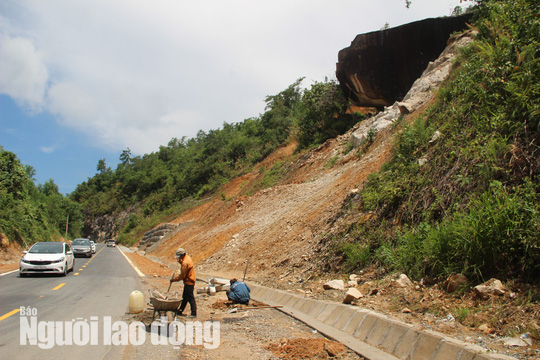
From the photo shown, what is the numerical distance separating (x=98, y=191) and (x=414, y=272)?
125 m

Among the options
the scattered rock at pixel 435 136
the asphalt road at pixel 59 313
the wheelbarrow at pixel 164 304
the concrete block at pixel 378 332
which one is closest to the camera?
the asphalt road at pixel 59 313

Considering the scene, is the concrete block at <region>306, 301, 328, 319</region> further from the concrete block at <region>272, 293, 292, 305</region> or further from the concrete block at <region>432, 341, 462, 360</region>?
the concrete block at <region>432, 341, 462, 360</region>

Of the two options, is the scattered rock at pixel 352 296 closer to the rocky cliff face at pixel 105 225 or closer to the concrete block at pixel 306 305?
the concrete block at pixel 306 305

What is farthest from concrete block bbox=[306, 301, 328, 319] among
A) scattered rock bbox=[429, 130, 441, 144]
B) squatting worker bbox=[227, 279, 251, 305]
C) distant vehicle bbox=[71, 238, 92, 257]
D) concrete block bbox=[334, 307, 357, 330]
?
distant vehicle bbox=[71, 238, 92, 257]

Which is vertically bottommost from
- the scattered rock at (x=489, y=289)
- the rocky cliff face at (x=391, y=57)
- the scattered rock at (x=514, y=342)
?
the scattered rock at (x=514, y=342)

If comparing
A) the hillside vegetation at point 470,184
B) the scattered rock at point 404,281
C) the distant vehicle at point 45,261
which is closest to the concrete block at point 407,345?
the hillside vegetation at point 470,184

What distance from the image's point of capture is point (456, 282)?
620 centimetres

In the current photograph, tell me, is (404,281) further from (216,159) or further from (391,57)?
(216,159)

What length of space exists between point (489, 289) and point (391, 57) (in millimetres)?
27017

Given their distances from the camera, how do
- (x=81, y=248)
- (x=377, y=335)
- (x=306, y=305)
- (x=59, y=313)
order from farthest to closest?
(x=81, y=248), (x=306, y=305), (x=59, y=313), (x=377, y=335)

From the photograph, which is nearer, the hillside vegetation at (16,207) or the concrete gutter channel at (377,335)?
the concrete gutter channel at (377,335)

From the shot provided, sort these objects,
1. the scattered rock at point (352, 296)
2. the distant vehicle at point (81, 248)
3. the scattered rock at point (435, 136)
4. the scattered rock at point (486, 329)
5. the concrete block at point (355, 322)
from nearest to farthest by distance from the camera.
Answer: the scattered rock at point (486, 329) → the concrete block at point (355, 322) → the scattered rock at point (352, 296) → the scattered rock at point (435, 136) → the distant vehicle at point (81, 248)

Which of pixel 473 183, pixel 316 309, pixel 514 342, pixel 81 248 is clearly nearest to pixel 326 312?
pixel 316 309

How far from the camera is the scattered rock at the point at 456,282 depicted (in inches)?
243
